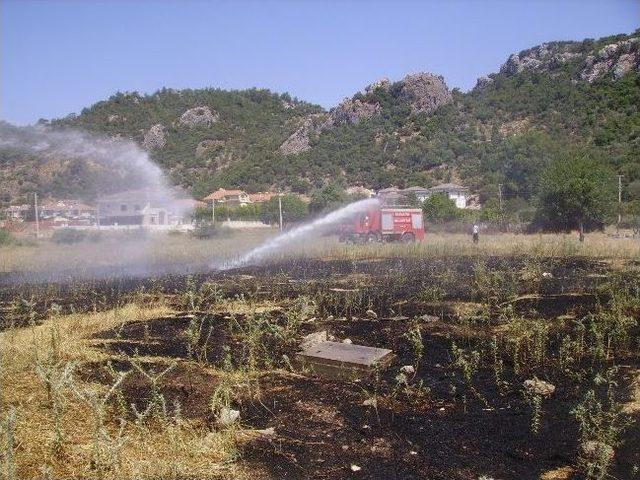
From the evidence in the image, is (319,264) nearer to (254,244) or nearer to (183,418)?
(254,244)

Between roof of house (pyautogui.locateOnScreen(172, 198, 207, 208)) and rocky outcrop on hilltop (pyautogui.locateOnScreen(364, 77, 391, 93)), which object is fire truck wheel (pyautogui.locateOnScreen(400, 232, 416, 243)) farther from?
rocky outcrop on hilltop (pyautogui.locateOnScreen(364, 77, 391, 93))

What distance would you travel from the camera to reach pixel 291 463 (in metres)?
3.83

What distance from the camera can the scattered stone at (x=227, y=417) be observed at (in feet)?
14.5

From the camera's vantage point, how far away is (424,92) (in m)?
92.4

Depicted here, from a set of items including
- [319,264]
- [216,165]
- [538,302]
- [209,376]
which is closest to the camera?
[209,376]

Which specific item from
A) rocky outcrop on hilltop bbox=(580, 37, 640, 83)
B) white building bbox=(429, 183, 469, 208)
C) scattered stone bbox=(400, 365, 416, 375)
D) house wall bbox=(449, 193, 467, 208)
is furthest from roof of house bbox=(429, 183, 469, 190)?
scattered stone bbox=(400, 365, 416, 375)

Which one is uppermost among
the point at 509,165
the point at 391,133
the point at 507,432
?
the point at 391,133

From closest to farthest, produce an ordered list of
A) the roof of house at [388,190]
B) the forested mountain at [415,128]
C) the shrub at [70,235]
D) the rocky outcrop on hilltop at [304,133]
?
the shrub at [70,235]
the forested mountain at [415,128]
the roof of house at [388,190]
the rocky outcrop on hilltop at [304,133]

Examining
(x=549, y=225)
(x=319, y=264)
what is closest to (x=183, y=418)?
(x=319, y=264)

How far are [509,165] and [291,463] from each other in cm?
5497

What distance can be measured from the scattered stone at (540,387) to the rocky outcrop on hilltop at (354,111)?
8990 cm

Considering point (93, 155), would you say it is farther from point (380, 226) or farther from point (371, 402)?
point (371, 402)

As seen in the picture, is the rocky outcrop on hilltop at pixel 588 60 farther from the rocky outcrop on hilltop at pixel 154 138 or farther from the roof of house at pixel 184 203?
the rocky outcrop on hilltop at pixel 154 138

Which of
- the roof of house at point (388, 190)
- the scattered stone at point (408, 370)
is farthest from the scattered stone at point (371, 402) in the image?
the roof of house at point (388, 190)
